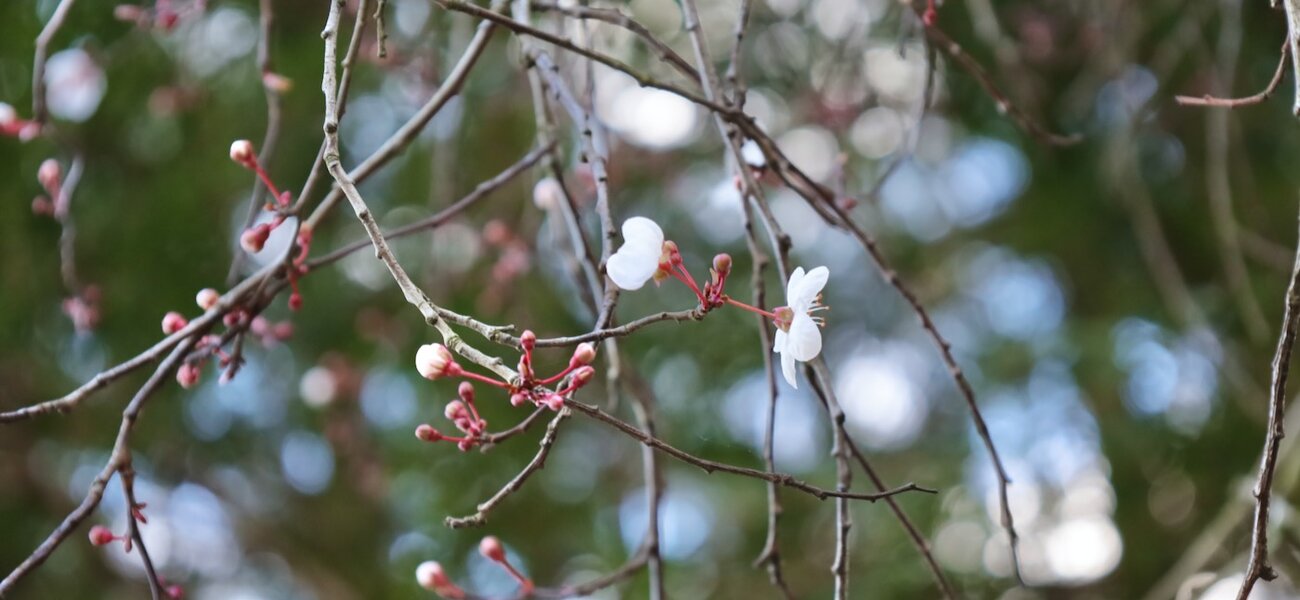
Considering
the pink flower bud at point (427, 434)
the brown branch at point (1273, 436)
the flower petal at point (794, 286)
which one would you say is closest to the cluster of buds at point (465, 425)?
the pink flower bud at point (427, 434)

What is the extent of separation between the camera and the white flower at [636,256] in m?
0.77

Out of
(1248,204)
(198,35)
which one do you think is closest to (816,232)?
(1248,204)

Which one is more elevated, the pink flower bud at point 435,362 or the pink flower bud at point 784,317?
the pink flower bud at point 784,317

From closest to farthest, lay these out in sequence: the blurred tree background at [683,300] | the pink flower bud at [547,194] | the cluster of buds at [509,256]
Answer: the pink flower bud at [547,194], the cluster of buds at [509,256], the blurred tree background at [683,300]

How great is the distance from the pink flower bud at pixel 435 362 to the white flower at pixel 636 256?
132mm

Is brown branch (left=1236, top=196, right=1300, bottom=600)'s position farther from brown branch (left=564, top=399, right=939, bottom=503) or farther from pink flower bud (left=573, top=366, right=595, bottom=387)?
pink flower bud (left=573, top=366, right=595, bottom=387)

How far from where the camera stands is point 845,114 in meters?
2.32

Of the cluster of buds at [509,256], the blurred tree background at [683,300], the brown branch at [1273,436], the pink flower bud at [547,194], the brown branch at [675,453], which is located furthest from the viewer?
the blurred tree background at [683,300]

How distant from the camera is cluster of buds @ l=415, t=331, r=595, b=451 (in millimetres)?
620

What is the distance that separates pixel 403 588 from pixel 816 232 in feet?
4.55

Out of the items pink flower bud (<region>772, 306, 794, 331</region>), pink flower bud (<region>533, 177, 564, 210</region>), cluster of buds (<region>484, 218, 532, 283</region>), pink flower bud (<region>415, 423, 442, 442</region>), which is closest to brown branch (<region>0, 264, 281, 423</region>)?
pink flower bud (<region>415, 423, 442, 442</region>)

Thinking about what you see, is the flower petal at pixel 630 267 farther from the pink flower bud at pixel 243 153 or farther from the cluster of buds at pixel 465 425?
the pink flower bud at pixel 243 153

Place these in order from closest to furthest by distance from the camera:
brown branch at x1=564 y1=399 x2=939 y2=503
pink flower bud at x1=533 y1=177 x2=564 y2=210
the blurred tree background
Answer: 1. brown branch at x1=564 y1=399 x2=939 y2=503
2. pink flower bud at x1=533 y1=177 x2=564 y2=210
3. the blurred tree background

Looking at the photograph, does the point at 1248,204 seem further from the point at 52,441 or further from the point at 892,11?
the point at 52,441
